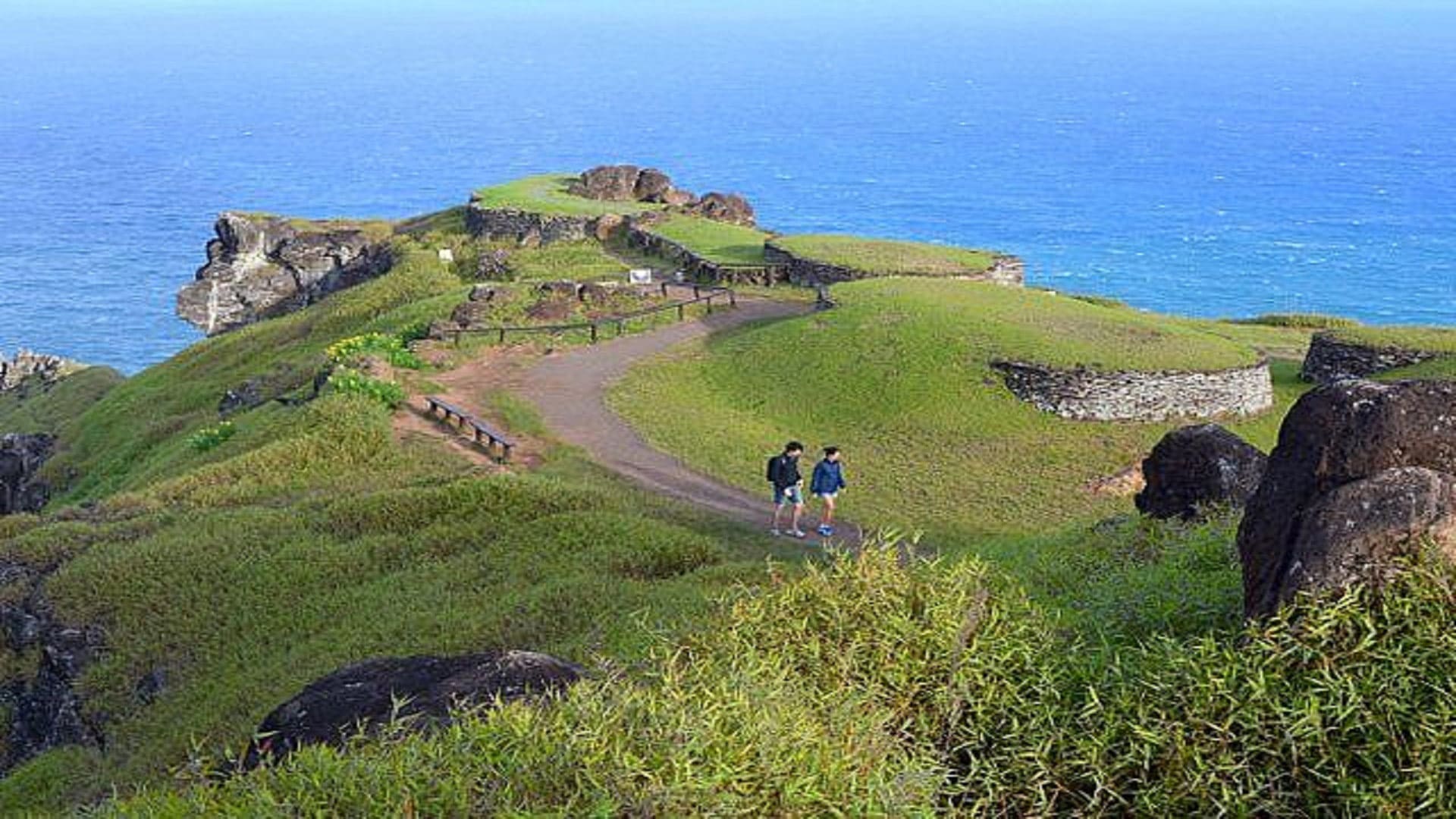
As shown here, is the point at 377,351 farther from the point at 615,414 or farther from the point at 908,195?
the point at 908,195

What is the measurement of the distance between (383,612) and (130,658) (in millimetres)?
3507

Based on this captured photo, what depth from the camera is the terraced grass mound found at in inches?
958

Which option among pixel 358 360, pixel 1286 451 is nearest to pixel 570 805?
pixel 1286 451

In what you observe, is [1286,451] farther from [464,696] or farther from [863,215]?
[863,215]

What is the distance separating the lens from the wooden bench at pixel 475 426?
26062 mm

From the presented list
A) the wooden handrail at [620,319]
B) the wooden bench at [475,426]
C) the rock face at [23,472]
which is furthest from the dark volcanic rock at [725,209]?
the wooden bench at [475,426]

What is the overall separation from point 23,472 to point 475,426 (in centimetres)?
1893

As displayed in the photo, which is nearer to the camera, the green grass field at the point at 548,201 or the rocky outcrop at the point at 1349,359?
the rocky outcrop at the point at 1349,359

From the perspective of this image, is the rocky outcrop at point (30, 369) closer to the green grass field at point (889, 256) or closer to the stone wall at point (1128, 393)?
the green grass field at point (889, 256)

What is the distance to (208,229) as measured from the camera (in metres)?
125

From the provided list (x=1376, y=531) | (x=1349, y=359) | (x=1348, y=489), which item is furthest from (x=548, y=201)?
(x=1376, y=531)

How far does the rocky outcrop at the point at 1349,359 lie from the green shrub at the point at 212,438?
24.5 meters

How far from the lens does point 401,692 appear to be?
9.23 meters

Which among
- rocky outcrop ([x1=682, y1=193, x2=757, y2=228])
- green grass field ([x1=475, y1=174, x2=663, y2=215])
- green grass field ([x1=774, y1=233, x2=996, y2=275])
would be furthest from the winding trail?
green grass field ([x1=475, y1=174, x2=663, y2=215])
